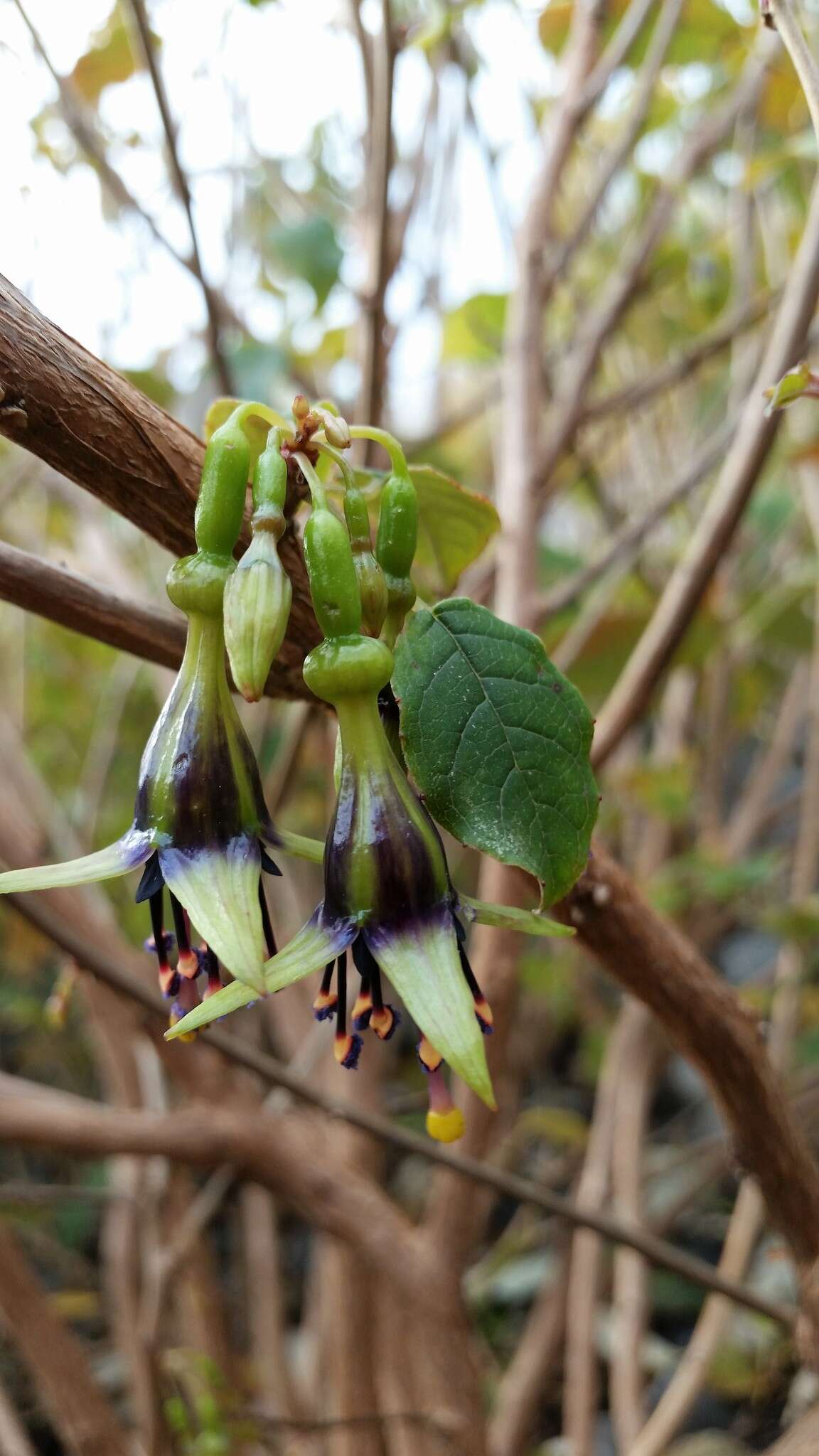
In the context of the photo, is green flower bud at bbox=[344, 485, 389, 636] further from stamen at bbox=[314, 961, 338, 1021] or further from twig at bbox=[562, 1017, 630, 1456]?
twig at bbox=[562, 1017, 630, 1456]

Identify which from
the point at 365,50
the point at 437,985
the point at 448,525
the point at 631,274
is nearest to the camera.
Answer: the point at 437,985

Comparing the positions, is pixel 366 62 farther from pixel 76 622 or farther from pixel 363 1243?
pixel 363 1243

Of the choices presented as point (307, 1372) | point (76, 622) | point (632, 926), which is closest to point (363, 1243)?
point (632, 926)

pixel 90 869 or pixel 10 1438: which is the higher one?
pixel 90 869

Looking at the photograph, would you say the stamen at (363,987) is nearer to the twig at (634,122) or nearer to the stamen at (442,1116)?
the stamen at (442,1116)

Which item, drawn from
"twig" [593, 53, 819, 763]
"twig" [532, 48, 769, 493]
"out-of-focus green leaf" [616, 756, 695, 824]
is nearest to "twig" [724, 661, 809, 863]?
"out-of-focus green leaf" [616, 756, 695, 824]

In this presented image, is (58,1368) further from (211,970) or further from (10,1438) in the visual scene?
(211,970)

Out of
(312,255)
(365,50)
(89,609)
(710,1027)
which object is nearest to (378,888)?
(89,609)
